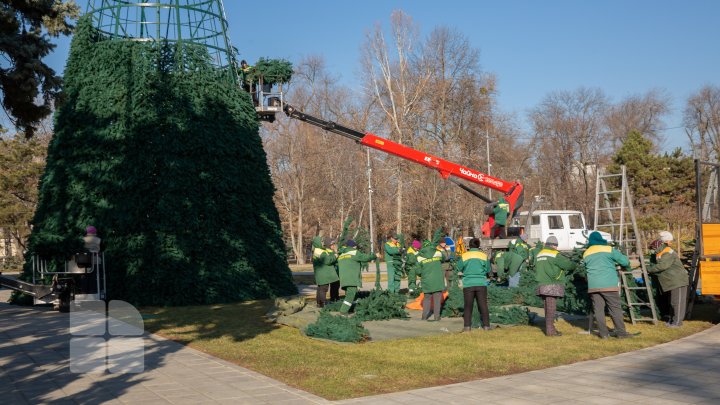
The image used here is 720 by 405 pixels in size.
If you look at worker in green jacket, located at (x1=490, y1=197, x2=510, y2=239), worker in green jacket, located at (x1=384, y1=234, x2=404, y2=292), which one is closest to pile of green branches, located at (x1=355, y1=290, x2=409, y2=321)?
worker in green jacket, located at (x1=384, y1=234, x2=404, y2=292)

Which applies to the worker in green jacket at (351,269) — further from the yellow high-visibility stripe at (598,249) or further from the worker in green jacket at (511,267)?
the yellow high-visibility stripe at (598,249)

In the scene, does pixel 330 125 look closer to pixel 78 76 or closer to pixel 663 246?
pixel 78 76

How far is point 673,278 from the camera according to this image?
1184 cm

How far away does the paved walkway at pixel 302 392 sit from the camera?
696 centimetres

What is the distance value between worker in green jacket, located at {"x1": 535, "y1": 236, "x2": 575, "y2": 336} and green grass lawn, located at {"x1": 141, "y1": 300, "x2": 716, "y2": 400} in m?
0.33

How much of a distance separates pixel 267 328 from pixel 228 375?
435 centimetres

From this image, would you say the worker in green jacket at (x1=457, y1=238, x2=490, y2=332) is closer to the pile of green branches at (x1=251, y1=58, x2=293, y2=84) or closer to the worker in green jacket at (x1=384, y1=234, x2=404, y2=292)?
the worker in green jacket at (x1=384, y1=234, x2=404, y2=292)

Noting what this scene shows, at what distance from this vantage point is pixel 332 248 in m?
15.8

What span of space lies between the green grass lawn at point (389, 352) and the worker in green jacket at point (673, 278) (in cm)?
31

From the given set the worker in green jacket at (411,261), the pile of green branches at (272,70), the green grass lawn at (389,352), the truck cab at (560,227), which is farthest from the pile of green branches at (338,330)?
the truck cab at (560,227)

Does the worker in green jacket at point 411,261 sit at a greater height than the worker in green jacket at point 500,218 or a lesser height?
lesser

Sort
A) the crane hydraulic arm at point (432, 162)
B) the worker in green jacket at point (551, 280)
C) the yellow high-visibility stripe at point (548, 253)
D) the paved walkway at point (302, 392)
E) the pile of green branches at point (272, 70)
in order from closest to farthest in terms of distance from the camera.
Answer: the paved walkway at point (302, 392), the worker in green jacket at point (551, 280), the yellow high-visibility stripe at point (548, 253), the pile of green branches at point (272, 70), the crane hydraulic arm at point (432, 162)

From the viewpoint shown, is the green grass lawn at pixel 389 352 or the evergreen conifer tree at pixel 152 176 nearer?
the green grass lawn at pixel 389 352

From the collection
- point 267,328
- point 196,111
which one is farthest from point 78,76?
point 267,328
